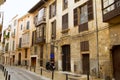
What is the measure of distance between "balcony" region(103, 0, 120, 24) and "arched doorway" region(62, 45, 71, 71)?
8116mm

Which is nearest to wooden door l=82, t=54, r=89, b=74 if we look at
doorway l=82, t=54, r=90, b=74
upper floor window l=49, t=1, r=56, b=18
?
doorway l=82, t=54, r=90, b=74

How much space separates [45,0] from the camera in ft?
89.6

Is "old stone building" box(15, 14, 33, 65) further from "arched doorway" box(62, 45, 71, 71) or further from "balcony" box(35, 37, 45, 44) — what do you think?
"arched doorway" box(62, 45, 71, 71)

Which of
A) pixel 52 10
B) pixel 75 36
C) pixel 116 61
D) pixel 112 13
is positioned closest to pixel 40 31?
pixel 52 10

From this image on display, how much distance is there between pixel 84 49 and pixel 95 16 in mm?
3277

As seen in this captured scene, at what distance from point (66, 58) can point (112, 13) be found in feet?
31.9

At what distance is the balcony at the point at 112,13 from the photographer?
12052 millimetres

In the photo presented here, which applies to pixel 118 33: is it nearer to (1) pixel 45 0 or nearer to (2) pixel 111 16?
(2) pixel 111 16

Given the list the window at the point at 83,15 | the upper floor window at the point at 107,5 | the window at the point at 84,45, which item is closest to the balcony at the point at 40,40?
the window at the point at 83,15

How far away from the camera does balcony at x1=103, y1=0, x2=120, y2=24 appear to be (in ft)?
39.5

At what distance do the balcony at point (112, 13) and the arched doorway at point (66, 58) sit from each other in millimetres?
8116

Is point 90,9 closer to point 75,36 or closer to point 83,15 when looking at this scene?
point 83,15

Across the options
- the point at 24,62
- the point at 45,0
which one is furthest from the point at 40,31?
the point at 24,62

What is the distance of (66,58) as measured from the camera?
68.6ft
